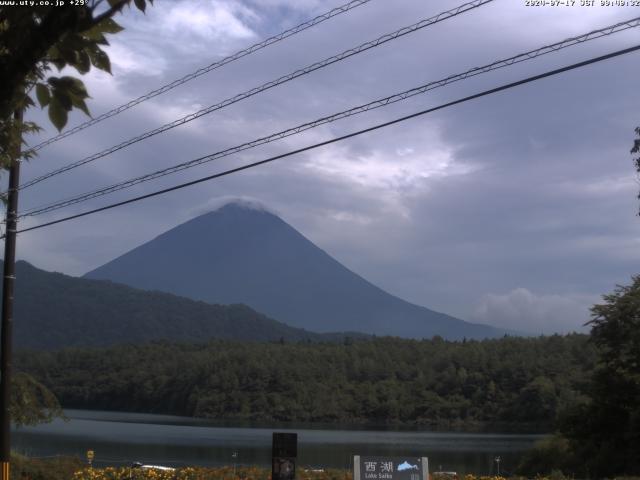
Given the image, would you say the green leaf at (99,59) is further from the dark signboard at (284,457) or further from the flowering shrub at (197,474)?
the flowering shrub at (197,474)

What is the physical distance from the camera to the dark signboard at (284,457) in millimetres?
12859

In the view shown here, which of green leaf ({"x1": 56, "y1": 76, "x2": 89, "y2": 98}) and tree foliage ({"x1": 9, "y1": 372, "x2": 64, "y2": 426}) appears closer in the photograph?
green leaf ({"x1": 56, "y1": 76, "x2": 89, "y2": 98})

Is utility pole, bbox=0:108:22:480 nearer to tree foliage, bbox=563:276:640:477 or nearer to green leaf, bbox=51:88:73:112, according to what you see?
green leaf, bbox=51:88:73:112

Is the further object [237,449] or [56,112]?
[237,449]

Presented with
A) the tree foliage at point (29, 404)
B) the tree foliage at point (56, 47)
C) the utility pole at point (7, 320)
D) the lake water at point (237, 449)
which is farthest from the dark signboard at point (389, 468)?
the lake water at point (237, 449)

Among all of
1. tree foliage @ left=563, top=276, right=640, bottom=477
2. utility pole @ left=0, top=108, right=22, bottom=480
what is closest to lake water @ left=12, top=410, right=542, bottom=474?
tree foliage @ left=563, top=276, right=640, bottom=477

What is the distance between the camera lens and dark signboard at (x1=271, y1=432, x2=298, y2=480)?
1286cm

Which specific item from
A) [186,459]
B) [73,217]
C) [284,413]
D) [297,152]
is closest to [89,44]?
[297,152]

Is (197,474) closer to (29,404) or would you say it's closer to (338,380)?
(29,404)

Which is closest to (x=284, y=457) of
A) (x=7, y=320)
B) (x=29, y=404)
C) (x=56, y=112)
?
(x=7, y=320)

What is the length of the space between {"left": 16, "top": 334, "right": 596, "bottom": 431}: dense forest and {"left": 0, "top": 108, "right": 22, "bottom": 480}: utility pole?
2834 inches

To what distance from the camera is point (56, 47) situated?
3699mm

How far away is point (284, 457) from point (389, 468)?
63.4 inches

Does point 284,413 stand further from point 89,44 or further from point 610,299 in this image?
point 89,44
